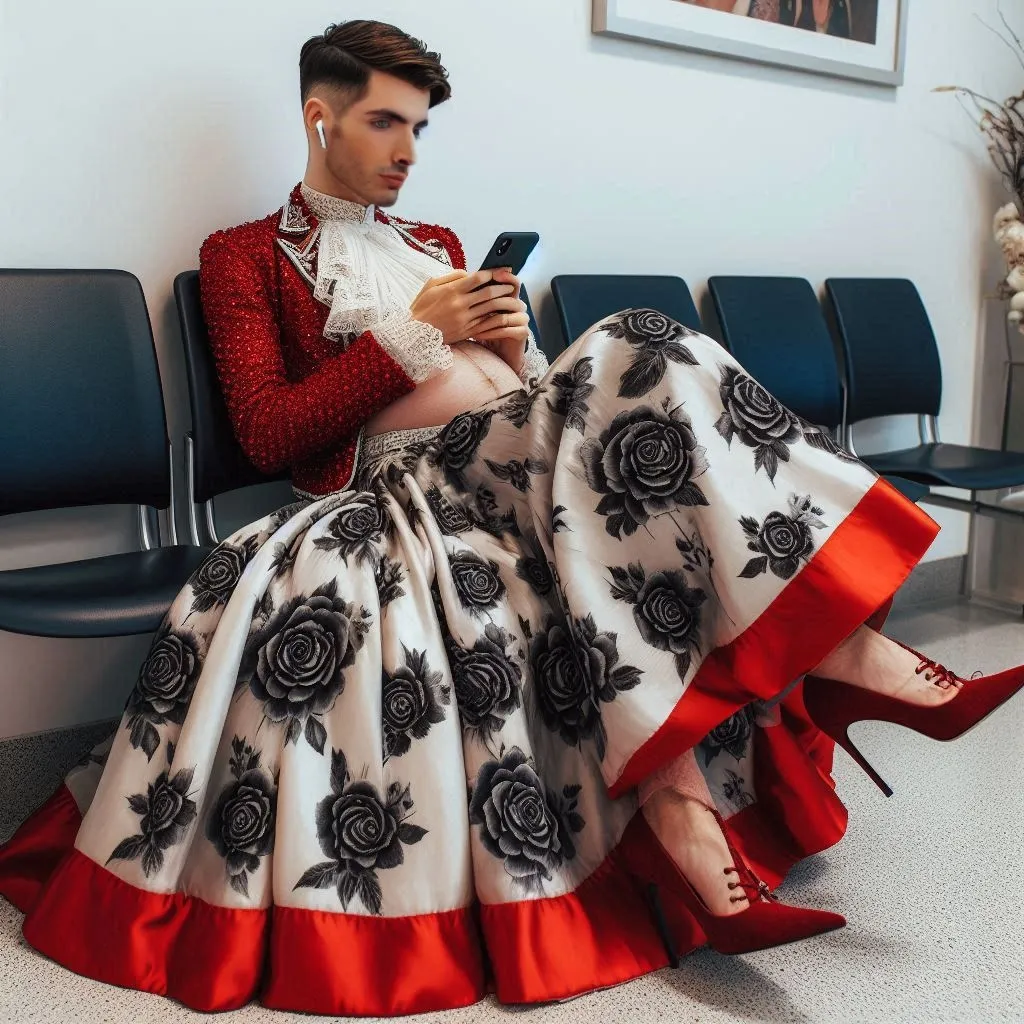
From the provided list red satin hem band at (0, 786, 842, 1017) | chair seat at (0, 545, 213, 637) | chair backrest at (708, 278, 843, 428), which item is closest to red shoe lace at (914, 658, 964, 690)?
red satin hem band at (0, 786, 842, 1017)

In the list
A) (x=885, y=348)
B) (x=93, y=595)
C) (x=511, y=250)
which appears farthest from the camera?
(x=885, y=348)

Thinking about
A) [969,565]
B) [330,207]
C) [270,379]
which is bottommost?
[969,565]

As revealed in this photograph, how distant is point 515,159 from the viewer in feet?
7.22

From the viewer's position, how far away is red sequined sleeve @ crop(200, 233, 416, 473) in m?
1.58

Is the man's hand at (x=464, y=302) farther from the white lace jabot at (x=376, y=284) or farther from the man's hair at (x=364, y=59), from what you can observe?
the man's hair at (x=364, y=59)

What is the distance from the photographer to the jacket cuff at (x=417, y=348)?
156cm

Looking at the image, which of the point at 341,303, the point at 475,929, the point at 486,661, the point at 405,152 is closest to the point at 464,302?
the point at 341,303

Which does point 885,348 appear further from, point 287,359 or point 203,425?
point 203,425

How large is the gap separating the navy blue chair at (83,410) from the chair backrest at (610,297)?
846mm

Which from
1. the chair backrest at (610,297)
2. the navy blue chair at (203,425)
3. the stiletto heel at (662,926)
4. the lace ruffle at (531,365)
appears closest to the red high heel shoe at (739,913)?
the stiletto heel at (662,926)

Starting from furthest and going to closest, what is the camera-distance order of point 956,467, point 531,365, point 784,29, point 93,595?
point 784,29, point 956,467, point 531,365, point 93,595

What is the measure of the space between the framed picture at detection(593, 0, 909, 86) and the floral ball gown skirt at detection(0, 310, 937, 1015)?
124 centimetres

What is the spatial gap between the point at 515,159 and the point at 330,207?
585 millimetres

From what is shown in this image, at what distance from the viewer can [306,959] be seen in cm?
118
